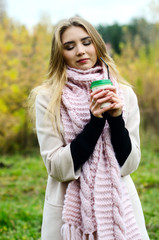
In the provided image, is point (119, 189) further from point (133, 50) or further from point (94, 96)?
point (133, 50)

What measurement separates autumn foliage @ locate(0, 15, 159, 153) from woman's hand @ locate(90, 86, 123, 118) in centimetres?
722

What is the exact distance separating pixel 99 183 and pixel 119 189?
118mm

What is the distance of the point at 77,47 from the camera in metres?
1.78

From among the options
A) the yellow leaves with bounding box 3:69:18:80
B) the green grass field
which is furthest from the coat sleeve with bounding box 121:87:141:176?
the yellow leaves with bounding box 3:69:18:80

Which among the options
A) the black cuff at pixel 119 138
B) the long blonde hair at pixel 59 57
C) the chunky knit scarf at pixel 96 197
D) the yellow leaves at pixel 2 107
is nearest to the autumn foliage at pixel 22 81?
the yellow leaves at pixel 2 107

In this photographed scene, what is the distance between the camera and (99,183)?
5.26 feet

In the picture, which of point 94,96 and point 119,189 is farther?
point 119,189

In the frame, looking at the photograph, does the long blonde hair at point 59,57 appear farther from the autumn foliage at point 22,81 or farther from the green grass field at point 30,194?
the autumn foliage at point 22,81

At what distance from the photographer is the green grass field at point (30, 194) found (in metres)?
3.38

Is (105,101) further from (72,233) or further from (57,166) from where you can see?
(72,233)

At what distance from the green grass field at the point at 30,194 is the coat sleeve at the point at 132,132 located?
6.04ft

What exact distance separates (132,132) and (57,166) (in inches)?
20.2

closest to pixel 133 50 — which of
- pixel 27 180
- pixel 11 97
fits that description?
pixel 11 97

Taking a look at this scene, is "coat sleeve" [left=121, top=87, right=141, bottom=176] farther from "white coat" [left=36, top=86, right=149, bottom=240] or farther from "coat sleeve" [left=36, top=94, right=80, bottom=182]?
"coat sleeve" [left=36, top=94, right=80, bottom=182]
